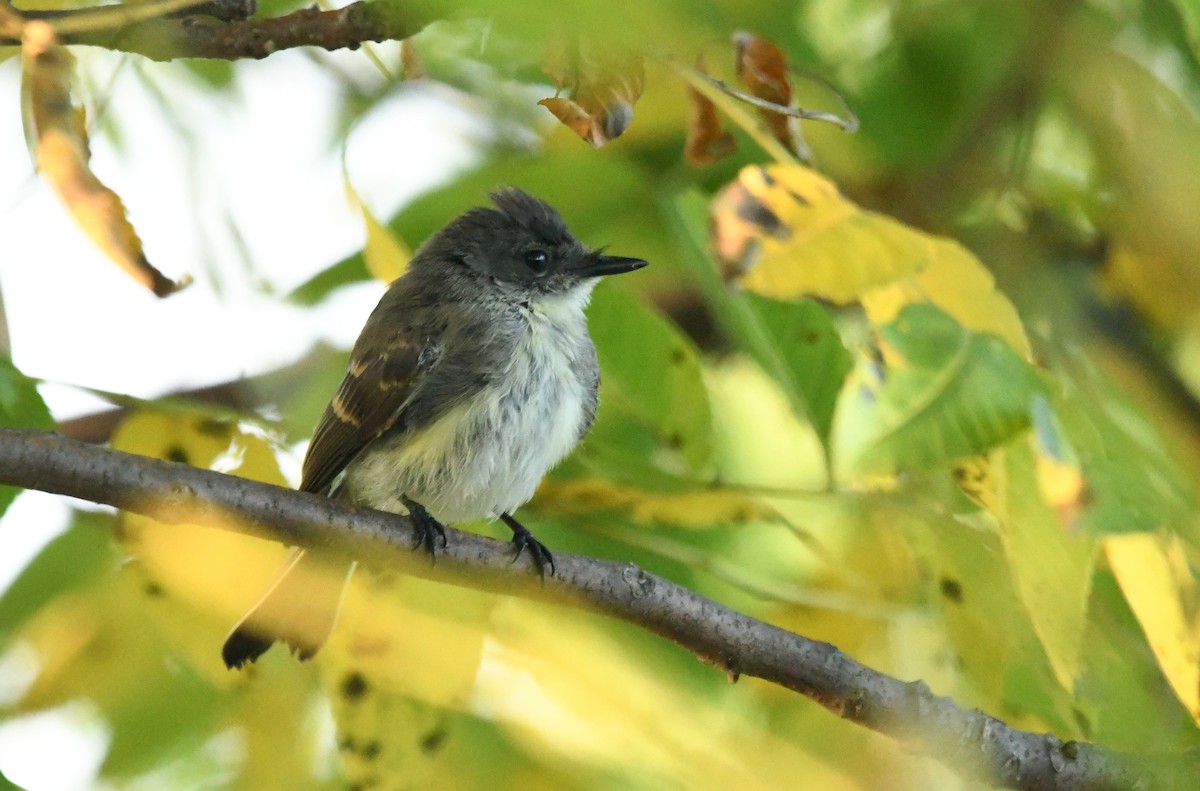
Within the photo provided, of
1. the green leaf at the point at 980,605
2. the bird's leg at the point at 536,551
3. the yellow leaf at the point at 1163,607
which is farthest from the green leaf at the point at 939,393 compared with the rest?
the bird's leg at the point at 536,551

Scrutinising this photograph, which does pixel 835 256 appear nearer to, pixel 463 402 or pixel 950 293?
pixel 950 293

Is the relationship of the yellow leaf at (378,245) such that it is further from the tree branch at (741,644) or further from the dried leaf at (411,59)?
the tree branch at (741,644)

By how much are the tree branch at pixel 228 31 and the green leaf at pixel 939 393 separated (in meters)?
0.76

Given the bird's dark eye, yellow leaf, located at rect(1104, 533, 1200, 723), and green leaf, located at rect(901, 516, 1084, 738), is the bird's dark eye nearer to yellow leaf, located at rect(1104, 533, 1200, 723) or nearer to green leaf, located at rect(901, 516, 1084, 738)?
green leaf, located at rect(901, 516, 1084, 738)

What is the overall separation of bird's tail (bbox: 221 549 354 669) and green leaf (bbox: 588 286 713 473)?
0.65m

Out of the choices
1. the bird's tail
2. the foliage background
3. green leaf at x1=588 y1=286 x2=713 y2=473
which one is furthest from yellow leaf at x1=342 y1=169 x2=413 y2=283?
the bird's tail

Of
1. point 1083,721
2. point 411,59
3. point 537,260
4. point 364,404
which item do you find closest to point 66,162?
point 411,59

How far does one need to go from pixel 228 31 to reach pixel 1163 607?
1530 mm

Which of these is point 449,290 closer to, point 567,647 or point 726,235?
point 567,647

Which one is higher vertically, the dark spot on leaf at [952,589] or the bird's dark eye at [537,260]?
the dark spot on leaf at [952,589]

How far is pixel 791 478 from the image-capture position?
2.67m

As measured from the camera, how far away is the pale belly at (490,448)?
3.00 m

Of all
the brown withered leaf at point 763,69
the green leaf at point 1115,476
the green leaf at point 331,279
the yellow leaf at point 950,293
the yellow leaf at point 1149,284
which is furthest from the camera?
the yellow leaf at point 1149,284

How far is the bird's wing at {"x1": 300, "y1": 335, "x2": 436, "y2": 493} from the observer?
285cm
